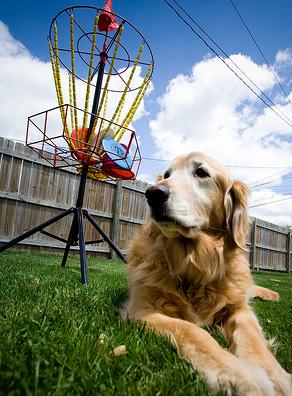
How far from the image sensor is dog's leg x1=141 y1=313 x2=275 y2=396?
101 cm

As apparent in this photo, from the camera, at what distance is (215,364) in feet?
3.64

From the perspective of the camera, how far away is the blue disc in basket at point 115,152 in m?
3.11

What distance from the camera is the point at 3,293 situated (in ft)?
6.82

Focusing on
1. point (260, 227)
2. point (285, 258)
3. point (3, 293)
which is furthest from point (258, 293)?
point (285, 258)

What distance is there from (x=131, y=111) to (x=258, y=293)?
2.73m

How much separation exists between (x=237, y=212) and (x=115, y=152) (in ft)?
4.70

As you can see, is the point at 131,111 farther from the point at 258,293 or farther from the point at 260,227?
the point at 260,227

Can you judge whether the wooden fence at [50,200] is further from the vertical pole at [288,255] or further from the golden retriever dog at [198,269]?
the vertical pole at [288,255]

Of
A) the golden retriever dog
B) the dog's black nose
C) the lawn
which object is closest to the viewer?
the lawn

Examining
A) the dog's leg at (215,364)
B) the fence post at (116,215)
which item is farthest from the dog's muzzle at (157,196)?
the fence post at (116,215)

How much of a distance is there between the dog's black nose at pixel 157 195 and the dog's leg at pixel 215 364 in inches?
30.5

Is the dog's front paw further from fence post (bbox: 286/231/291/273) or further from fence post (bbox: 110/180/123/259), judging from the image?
fence post (bbox: 286/231/291/273)

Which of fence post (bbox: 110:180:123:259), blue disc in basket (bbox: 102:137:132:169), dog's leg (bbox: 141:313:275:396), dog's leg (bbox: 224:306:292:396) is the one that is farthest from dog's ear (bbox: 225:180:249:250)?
fence post (bbox: 110:180:123:259)

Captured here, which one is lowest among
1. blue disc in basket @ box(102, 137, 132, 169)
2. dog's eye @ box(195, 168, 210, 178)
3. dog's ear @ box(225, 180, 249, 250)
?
dog's ear @ box(225, 180, 249, 250)
